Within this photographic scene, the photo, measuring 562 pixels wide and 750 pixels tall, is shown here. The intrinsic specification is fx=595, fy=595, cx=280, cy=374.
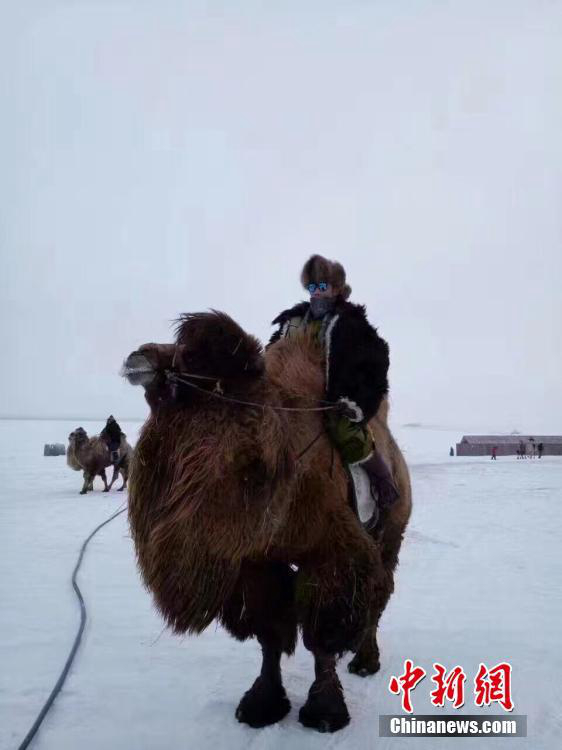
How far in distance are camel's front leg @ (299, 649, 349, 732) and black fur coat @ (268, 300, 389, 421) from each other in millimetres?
1252

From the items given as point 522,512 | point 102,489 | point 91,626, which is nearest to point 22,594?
point 91,626

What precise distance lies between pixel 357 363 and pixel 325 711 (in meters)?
1.70

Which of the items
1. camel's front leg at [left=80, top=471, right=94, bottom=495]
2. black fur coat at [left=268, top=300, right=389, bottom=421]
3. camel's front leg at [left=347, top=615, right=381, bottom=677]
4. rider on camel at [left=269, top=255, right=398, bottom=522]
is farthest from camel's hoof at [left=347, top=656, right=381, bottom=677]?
camel's front leg at [left=80, top=471, right=94, bottom=495]

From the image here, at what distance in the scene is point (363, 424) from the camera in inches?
111

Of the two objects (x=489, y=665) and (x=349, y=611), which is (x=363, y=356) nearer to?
(x=349, y=611)

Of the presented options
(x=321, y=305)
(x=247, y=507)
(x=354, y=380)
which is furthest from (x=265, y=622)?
(x=321, y=305)

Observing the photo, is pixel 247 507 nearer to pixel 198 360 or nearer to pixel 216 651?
pixel 198 360

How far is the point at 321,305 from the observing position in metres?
3.34

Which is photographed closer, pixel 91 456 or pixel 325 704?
pixel 325 704

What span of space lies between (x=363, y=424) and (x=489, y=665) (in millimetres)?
2025

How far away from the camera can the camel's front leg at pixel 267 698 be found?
9.69 feet

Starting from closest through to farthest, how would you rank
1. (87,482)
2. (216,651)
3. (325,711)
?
(325,711)
(216,651)
(87,482)
